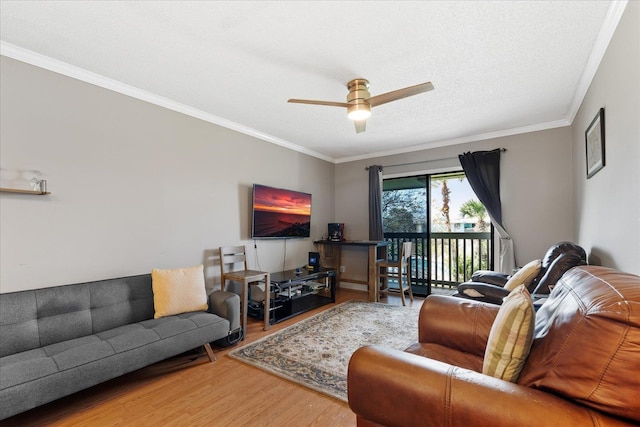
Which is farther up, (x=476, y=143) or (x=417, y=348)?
(x=476, y=143)

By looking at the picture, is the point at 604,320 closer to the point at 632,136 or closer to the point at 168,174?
the point at 632,136

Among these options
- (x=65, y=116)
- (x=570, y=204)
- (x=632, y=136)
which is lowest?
(x=570, y=204)

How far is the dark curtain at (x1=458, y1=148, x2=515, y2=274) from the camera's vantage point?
398 cm

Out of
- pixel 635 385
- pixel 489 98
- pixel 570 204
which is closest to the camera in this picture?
pixel 635 385

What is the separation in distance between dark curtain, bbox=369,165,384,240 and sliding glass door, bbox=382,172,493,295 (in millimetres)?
238

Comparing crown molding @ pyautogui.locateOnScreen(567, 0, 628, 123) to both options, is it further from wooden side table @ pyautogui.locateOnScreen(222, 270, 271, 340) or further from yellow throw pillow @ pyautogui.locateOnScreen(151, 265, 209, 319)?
yellow throw pillow @ pyautogui.locateOnScreen(151, 265, 209, 319)

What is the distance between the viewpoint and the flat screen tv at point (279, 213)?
13.1ft

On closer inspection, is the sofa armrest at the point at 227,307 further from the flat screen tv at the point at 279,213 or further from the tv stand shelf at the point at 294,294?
the flat screen tv at the point at 279,213

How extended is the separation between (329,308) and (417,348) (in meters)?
2.55

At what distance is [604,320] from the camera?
0.84 metres

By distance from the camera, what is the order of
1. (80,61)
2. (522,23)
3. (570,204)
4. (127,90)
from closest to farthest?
(522,23), (80,61), (127,90), (570,204)

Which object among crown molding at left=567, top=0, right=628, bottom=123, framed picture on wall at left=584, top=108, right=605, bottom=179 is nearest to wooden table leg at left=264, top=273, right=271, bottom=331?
framed picture on wall at left=584, top=108, right=605, bottom=179

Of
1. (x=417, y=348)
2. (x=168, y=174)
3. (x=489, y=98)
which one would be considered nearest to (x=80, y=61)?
(x=168, y=174)

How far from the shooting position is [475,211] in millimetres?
5004
